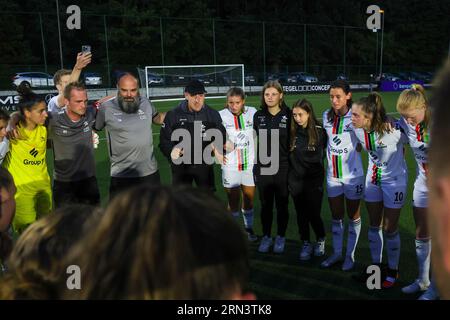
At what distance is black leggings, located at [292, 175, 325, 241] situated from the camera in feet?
16.3

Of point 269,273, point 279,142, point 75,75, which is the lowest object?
point 269,273

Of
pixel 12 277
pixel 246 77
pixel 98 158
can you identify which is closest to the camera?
pixel 12 277

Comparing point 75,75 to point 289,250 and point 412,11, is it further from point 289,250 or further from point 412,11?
point 412,11

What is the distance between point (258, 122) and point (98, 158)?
6.71 m

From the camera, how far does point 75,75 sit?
203 inches

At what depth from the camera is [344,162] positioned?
4633mm

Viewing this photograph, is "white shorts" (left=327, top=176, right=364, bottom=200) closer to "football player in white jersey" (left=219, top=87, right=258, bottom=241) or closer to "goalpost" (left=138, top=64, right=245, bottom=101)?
"football player in white jersey" (left=219, top=87, right=258, bottom=241)

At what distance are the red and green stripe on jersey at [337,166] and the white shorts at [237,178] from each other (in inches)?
51.1

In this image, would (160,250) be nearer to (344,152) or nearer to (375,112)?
(375,112)

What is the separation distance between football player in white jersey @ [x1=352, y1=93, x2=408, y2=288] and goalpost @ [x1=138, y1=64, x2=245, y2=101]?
1948 cm

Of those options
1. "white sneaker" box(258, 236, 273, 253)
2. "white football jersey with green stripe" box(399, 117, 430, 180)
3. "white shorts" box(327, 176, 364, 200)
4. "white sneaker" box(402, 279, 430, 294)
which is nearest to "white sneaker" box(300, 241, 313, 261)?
"white sneaker" box(258, 236, 273, 253)

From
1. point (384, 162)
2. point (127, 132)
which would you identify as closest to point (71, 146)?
point (127, 132)

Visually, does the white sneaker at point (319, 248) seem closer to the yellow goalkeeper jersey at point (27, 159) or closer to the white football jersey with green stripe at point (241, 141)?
the white football jersey with green stripe at point (241, 141)

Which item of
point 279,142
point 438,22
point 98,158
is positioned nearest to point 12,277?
point 279,142
